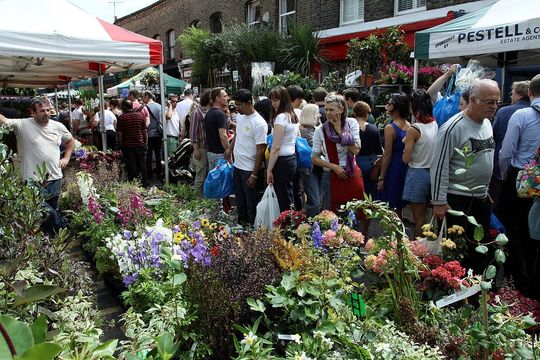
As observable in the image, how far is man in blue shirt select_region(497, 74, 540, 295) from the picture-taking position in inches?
158

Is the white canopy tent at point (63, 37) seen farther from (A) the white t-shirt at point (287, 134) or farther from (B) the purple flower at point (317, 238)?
(B) the purple flower at point (317, 238)

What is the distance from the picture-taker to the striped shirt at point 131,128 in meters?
8.25

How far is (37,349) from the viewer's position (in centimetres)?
79

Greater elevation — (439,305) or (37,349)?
(37,349)

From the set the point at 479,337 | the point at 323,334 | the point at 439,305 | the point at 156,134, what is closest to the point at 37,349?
the point at 323,334

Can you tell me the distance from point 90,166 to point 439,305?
19.8 feet

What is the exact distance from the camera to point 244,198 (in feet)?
17.5

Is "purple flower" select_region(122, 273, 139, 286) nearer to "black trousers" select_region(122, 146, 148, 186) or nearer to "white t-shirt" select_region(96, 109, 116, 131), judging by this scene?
"black trousers" select_region(122, 146, 148, 186)

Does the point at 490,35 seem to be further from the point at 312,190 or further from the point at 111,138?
the point at 111,138

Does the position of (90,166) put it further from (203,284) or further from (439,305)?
(439,305)

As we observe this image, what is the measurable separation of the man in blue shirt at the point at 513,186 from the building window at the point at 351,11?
9377 millimetres

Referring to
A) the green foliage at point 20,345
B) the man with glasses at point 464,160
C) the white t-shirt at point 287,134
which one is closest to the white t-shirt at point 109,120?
the white t-shirt at point 287,134

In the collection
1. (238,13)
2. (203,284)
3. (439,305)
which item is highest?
(238,13)

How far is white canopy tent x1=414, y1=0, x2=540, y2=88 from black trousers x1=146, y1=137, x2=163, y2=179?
545cm
